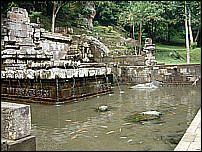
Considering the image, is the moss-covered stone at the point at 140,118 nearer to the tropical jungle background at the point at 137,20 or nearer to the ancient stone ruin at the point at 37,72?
the ancient stone ruin at the point at 37,72

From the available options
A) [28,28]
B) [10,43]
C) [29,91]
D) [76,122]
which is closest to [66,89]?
[29,91]

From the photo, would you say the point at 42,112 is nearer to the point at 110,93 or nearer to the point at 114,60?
the point at 110,93

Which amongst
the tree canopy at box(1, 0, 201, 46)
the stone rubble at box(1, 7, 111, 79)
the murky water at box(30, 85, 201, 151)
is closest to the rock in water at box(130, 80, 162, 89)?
the stone rubble at box(1, 7, 111, 79)

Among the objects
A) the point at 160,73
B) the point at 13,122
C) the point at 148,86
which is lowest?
the point at 148,86

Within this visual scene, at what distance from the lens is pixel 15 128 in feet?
10.1

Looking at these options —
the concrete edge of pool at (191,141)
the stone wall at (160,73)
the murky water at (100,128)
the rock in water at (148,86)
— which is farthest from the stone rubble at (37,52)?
the concrete edge of pool at (191,141)

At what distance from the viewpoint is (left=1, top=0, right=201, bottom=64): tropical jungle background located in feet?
90.6

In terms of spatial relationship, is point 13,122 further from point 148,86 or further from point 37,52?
point 148,86

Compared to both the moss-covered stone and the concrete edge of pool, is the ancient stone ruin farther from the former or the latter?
the concrete edge of pool

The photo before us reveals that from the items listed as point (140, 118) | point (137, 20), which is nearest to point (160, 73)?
point (140, 118)

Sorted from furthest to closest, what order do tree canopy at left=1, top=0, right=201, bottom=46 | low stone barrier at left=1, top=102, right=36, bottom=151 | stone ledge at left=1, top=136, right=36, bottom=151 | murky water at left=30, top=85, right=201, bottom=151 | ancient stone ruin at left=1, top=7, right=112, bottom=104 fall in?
1. tree canopy at left=1, top=0, right=201, bottom=46
2. ancient stone ruin at left=1, top=7, right=112, bottom=104
3. murky water at left=30, top=85, right=201, bottom=151
4. low stone barrier at left=1, top=102, right=36, bottom=151
5. stone ledge at left=1, top=136, right=36, bottom=151

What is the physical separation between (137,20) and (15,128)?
1196 inches

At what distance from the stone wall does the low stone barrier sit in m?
12.7

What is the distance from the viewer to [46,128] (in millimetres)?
5191
